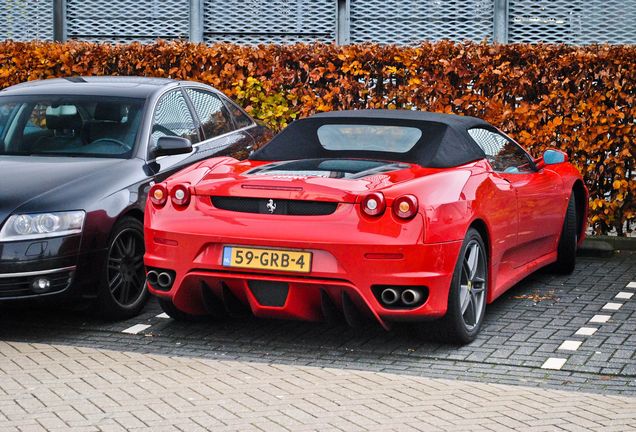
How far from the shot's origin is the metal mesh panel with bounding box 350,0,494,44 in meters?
16.0

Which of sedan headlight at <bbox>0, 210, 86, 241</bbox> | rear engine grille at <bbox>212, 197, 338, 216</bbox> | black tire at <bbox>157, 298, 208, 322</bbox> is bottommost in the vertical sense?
black tire at <bbox>157, 298, 208, 322</bbox>

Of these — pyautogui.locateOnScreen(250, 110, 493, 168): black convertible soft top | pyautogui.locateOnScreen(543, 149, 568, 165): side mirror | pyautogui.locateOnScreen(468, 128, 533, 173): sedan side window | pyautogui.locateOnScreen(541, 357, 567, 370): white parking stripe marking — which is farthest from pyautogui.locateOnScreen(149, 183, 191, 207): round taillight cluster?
pyautogui.locateOnScreen(543, 149, 568, 165): side mirror

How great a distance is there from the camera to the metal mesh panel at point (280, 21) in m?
16.5

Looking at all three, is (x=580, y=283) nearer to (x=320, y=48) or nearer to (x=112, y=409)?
(x=320, y=48)

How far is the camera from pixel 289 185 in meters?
6.96

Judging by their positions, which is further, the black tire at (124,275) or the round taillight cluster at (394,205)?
the black tire at (124,275)

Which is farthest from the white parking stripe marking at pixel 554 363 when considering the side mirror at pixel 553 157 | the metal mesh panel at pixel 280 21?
the metal mesh panel at pixel 280 21

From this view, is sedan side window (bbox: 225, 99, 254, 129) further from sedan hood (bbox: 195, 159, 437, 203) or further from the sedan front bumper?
the sedan front bumper

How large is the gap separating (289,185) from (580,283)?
3.43 metres

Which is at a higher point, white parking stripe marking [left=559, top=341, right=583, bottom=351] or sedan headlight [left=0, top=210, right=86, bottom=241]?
sedan headlight [left=0, top=210, right=86, bottom=241]

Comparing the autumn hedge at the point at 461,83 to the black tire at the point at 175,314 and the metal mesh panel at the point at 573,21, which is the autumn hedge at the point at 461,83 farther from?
the metal mesh panel at the point at 573,21

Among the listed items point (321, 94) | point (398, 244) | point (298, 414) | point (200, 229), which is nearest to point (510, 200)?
point (398, 244)

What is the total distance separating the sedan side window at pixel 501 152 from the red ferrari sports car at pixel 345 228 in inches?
4.3

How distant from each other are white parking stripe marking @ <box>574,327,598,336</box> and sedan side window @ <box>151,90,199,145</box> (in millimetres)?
3284
